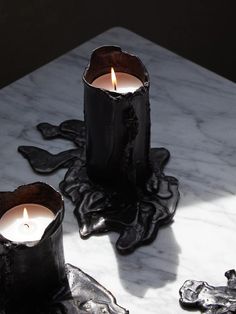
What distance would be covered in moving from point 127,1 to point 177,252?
0.87 meters

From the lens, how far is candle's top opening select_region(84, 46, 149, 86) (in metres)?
0.89

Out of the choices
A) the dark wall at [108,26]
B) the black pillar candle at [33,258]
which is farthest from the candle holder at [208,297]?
the dark wall at [108,26]

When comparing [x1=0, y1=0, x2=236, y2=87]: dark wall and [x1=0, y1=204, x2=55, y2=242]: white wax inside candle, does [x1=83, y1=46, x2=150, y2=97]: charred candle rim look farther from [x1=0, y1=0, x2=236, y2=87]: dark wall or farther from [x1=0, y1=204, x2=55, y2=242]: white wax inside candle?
[x1=0, y1=0, x2=236, y2=87]: dark wall

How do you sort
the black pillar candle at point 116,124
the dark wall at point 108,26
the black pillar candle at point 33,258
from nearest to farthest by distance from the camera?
1. the black pillar candle at point 33,258
2. the black pillar candle at point 116,124
3. the dark wall at point 108,26

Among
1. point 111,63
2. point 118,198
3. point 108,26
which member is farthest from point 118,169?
point 108,26

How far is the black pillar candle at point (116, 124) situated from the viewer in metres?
0.83

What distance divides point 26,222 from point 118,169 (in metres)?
0.17

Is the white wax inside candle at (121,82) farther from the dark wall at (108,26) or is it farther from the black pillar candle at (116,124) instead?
the dark wall at (108,26)

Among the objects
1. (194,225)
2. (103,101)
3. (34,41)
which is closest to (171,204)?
(194,225)

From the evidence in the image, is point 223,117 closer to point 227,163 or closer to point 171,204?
point 227,163

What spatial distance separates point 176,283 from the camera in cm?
80

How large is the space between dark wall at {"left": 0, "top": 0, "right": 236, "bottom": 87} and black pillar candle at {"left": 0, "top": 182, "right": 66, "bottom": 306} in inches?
28.3

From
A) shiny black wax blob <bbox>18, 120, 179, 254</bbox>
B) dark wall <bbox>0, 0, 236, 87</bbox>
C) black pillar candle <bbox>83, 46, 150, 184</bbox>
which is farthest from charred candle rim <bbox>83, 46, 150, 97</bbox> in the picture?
dark wall <bbox>0, 0, 236, 87</bbox>

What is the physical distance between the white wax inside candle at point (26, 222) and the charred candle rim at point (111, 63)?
0.19 meters
